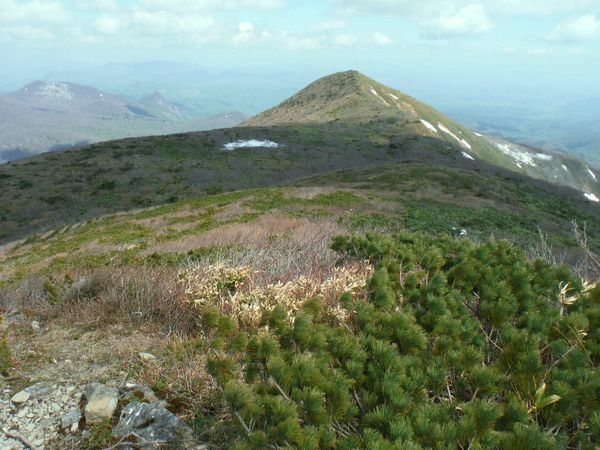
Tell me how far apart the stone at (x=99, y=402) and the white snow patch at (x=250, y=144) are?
50.0 meters

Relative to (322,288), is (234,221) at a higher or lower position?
lower

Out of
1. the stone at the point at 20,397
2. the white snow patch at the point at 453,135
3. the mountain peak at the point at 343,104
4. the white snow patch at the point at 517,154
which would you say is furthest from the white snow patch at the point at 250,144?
the white snow patch at the point at 517,154

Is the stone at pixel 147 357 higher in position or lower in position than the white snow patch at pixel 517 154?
higher

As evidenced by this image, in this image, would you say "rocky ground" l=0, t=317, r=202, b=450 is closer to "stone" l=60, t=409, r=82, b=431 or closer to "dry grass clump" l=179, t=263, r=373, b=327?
"stone" l=60, t=409, r=82, b=431

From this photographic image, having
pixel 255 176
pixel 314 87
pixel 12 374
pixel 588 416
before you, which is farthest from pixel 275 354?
pixel 314 87

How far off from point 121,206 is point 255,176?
44.1ft

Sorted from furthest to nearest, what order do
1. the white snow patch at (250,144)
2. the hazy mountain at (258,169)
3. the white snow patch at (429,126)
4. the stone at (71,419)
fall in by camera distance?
the white snow patch at (429,126) → the white snow patch at (250,144) → the hazy mountain at (258,169) → the stone at (71,419)

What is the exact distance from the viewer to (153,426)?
3.50 m

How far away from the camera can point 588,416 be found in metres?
2.52

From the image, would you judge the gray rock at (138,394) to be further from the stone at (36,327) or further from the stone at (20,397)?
the stone at (36,327)

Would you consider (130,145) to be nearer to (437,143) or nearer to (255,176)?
(255,176)

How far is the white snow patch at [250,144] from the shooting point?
2095 inches

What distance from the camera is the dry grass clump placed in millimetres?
4660

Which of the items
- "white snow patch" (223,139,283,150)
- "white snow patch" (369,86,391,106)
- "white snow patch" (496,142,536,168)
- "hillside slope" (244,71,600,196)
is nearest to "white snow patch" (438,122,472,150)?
"hillside slope" (244,71,600,196)
